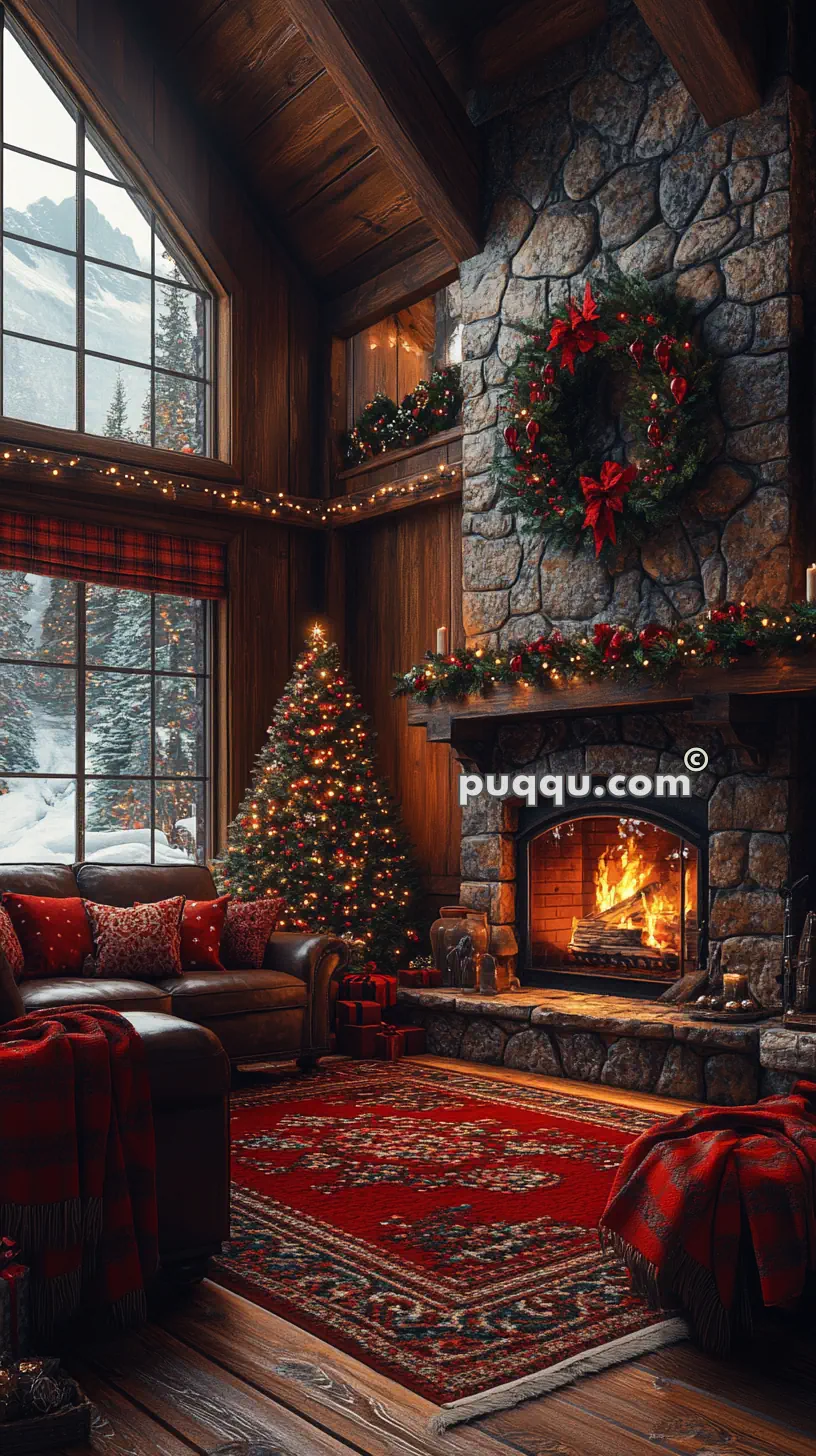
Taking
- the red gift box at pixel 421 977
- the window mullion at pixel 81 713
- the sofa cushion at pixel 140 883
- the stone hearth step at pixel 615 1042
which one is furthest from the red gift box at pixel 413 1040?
the window mullion at pixel 81 713

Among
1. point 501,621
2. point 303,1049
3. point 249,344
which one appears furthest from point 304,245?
point 303,1049

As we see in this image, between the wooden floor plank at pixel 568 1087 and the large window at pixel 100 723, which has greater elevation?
the large window at pixel 100 723

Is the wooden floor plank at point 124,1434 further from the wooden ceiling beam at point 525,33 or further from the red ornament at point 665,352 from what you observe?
the wooden ceiling beam at point 525,33

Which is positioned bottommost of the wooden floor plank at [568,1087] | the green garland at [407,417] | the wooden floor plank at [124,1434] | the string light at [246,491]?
the wooden floor plank at [568,1087]

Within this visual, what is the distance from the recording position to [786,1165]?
2693 mm

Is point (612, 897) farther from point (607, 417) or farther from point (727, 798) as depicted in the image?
point (607, 417)

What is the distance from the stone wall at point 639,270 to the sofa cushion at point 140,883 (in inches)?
72.7

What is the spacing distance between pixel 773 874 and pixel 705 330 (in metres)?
2.32

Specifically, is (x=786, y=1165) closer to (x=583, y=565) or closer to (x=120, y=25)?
(x=583, y=565)

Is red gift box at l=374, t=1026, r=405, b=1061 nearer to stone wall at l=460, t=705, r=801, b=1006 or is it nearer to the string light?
stone wall at l=460, t=705, r=801, b=1006

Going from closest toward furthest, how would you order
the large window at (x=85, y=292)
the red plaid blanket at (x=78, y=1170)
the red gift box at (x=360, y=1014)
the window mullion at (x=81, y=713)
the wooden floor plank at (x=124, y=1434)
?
1. the wooden floor plank at (x=124, y=1434)
2. the red plaid blanket at (x=78, y=1170)
3. the red gift box at (x=360, y=1014)
4. the large window at (x=85, y=292)
5. the window mullion at (x=81, y=713)

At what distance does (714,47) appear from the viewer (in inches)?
193

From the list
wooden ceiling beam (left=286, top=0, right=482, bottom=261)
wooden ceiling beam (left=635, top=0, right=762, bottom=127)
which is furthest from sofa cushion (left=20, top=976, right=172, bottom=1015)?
wooden ceiling beam (left=635, top=0, right=762, bottom=127)

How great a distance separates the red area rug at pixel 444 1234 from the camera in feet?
8.52
